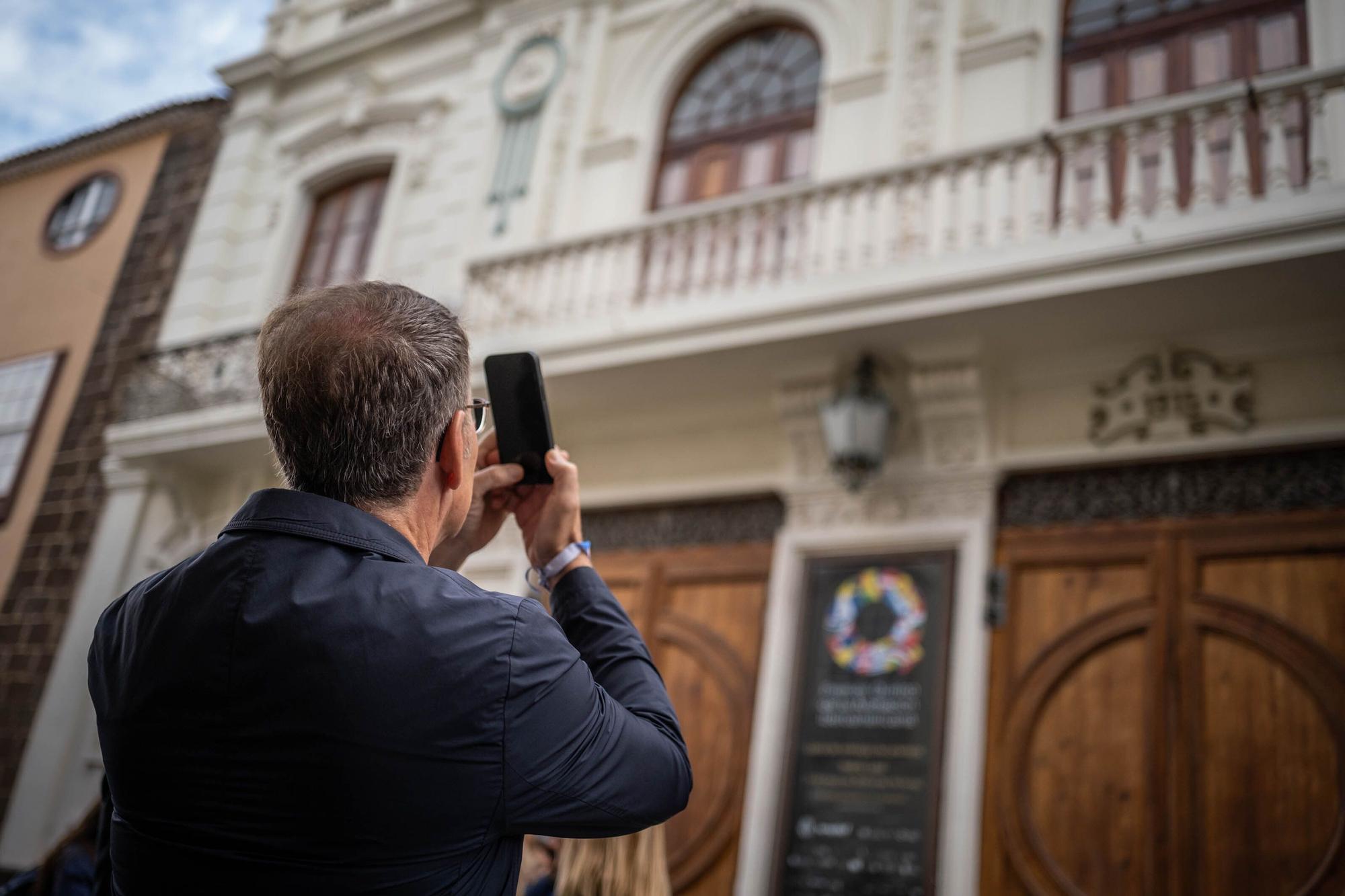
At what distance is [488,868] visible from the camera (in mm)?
1279

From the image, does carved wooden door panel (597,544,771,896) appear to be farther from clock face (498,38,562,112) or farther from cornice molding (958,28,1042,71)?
clock face (498,38,562,112)

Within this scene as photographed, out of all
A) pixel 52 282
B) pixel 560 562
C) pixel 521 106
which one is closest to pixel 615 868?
pixel 560 562

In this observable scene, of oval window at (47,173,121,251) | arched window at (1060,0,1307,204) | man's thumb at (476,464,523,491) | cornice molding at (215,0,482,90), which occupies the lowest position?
man's thumb at (476,464,523,491)

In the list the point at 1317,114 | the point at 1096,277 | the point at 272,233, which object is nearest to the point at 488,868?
the point at 1096,277

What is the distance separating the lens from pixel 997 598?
5961mm

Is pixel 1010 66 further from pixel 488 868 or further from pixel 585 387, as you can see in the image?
pixel 488 868

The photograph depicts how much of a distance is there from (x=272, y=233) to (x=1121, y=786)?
27.3 ft

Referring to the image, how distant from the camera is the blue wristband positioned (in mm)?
1601

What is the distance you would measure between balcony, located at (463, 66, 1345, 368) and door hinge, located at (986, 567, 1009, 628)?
138 centimetres

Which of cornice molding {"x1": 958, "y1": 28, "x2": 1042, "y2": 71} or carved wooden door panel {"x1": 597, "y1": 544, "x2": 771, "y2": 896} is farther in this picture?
cornice molding {"x1": 958, "y1": 28, "x2": 1042, "y2": 71}

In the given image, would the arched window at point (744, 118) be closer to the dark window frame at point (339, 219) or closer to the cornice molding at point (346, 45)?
the cornice molding at point (346, 45)

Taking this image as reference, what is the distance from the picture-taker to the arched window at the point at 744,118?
26.8 feet

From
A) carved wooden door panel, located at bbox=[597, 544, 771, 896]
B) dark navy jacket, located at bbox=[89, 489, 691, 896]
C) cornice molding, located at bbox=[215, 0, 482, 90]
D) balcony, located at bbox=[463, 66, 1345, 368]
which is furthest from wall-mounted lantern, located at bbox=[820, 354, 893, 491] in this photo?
cornice molding, located at bbox=[215, 0, 482, 90]

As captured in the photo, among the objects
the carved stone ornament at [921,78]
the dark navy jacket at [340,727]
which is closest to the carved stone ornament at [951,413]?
the carved stone ornament at [921,78]
